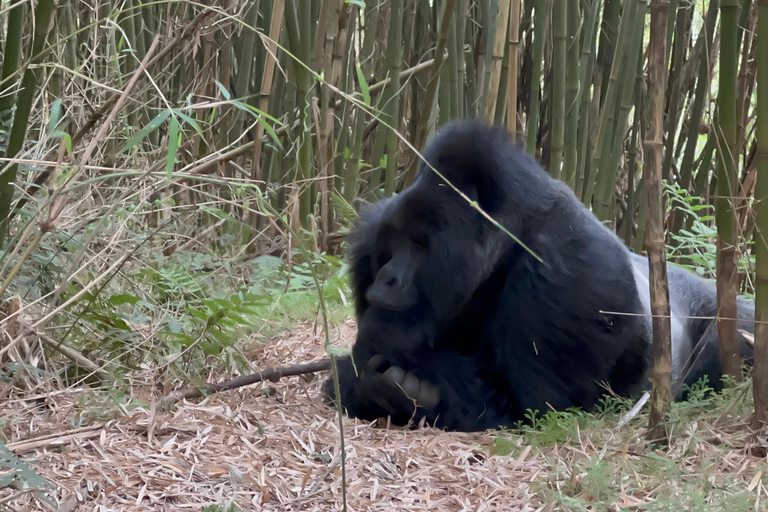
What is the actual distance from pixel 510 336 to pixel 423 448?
487 millimetres

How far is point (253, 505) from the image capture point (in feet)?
4.58

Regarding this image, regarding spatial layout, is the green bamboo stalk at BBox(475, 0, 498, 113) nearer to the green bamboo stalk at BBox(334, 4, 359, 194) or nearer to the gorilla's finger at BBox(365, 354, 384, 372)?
the green bamboo stalk at BBox(334, 4, 359, 194)

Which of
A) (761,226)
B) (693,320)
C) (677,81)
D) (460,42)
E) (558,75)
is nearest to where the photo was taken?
(761,226)

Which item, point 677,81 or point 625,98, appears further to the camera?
point 677,81

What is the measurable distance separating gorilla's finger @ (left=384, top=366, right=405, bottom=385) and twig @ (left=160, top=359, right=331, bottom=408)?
0.24m

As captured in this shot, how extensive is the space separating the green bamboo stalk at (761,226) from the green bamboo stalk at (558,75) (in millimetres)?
1301

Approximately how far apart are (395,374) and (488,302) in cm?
35

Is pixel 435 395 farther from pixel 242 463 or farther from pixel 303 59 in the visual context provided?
pixel 303 59

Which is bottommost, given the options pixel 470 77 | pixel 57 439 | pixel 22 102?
pixel 57 439

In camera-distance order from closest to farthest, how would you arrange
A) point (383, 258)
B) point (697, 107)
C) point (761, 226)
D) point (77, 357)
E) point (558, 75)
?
point (761, 226), point (77, 357), point (383, 258), point (558, 75), point (697, 107)

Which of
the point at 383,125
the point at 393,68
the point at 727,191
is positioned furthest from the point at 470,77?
the point at 727,191

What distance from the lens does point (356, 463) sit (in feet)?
5.38

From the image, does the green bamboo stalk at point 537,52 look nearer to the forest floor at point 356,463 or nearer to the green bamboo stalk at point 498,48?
the green bamboo stalk at point 498,48

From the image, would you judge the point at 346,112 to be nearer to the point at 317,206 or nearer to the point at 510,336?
the point at 317,206
